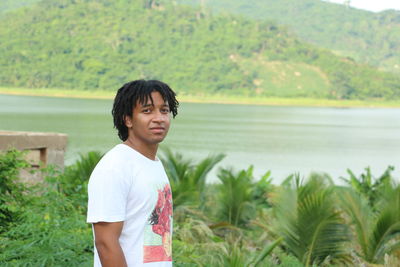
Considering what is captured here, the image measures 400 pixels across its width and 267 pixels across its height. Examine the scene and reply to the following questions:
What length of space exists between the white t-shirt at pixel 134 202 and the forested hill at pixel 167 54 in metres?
101

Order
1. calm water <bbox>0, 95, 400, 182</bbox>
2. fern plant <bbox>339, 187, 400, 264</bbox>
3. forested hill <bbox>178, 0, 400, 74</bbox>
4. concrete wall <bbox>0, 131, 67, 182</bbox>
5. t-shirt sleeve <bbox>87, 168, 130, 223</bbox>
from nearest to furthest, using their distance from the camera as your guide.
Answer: t-shirt sleeve <bbox>87, 168, 130, 223</bbox>
fern plant <bbox>339, 187, 400, 264</bbox>
concrete wall <bbox>0, 131, 67, 182</bbox>
calm water <bbox>0, 95, 400, 182</bbox>
forested hill <bbox>178, 0, 400, 74</bbox>

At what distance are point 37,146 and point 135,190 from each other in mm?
4995

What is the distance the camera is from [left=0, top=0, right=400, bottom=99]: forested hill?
340ft

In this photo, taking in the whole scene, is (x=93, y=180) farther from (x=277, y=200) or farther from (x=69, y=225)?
(x=277, y=200)

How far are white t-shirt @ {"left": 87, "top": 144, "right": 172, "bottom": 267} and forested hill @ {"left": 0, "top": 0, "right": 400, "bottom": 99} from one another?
101m

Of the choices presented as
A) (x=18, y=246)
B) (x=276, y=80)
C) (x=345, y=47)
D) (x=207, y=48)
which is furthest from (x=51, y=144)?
(x=345, y=47)

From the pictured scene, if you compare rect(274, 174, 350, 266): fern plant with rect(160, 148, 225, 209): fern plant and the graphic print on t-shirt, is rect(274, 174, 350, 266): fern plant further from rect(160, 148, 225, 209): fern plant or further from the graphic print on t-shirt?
the graphic print on t-shirt

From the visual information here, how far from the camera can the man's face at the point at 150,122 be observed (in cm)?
217

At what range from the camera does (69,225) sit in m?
4.52

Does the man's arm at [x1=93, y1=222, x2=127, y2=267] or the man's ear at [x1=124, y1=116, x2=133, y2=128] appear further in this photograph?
the man's ear at [x1=124, y1=116, x2=133, y2=128]

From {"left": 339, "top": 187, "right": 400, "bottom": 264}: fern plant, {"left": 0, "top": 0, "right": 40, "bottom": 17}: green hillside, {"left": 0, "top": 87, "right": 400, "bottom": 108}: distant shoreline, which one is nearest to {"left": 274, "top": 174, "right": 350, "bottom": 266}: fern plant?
{"left": 339, "top": 187, "right": 400, "bottom": 264}: fern plant

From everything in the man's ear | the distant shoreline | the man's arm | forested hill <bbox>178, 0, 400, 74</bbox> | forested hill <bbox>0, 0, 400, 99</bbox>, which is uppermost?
forested hill <bbox>178, 0, 400, 74</bbox>

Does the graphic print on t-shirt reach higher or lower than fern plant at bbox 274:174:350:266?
higher

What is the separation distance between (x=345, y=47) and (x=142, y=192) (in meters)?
182
